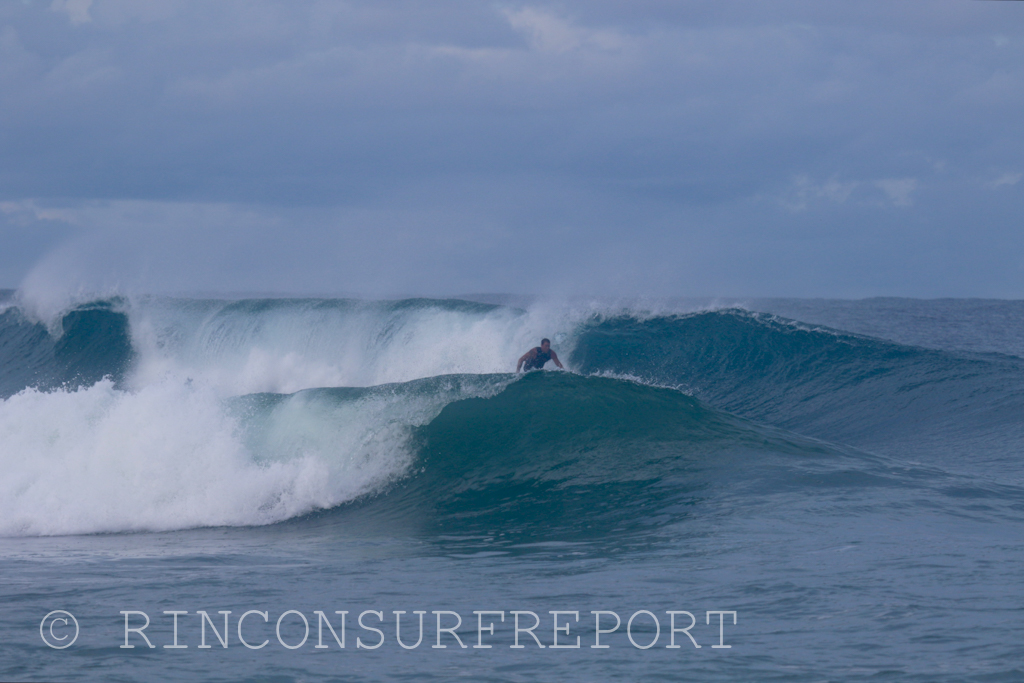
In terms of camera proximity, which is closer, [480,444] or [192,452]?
[192,452]

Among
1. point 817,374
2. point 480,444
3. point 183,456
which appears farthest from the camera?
point 817,374

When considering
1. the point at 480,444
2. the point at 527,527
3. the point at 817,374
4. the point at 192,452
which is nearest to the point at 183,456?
the point at 192,452

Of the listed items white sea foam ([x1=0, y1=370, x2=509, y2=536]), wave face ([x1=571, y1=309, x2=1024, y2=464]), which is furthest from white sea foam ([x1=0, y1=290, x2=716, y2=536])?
wave face ([x1=571, y1=309, x2=1024, y2=464])

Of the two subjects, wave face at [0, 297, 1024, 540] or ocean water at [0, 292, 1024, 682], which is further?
wave face at [0, 297, 1024, 540]

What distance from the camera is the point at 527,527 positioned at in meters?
9.14

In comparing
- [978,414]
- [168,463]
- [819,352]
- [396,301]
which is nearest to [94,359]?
[396,301]

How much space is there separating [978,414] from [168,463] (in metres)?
13.0

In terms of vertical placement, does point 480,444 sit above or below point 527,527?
above

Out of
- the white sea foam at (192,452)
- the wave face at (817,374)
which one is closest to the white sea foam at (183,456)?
the white sea foam at (192,452)

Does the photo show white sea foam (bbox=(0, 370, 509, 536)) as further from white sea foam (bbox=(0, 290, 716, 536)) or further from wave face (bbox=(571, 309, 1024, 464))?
wave face (bbox=(571, 309, 1024, 464))

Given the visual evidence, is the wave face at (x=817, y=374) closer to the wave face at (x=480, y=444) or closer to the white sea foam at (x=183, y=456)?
the wave face at (x=480, y=444)

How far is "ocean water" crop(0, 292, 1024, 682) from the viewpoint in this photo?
534 cm

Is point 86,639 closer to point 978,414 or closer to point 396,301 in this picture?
point 978,414

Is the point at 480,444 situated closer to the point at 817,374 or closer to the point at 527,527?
the point at 527,527
